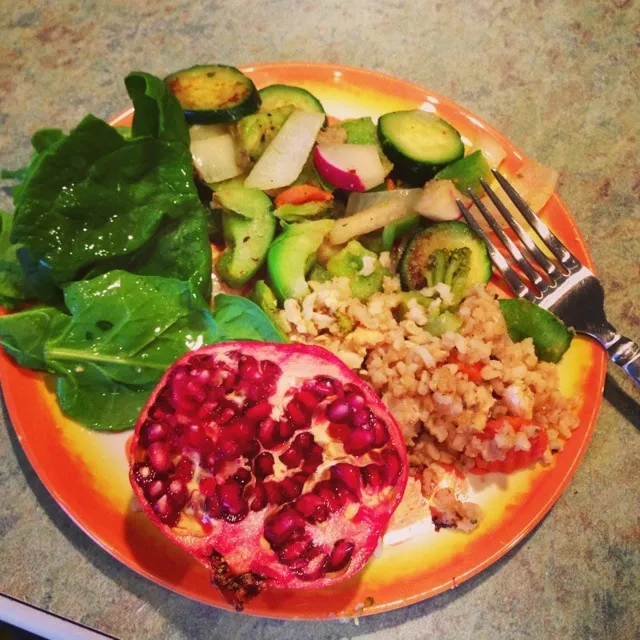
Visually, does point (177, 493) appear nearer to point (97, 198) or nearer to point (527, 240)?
point (97, 198)

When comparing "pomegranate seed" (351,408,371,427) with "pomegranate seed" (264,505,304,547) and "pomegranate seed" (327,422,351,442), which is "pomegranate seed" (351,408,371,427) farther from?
"pomegranate seed" (264,505,304,547)

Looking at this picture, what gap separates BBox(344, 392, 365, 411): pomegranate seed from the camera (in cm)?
133

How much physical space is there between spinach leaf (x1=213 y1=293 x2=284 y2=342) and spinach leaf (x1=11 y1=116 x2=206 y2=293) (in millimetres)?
221

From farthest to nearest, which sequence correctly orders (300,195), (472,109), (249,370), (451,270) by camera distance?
(472,109), (300,195), (451,270), (249,370)

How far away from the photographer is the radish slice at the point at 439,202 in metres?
1.80

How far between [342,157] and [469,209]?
0.42 metres

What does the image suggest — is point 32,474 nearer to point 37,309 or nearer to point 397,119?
point 37,309

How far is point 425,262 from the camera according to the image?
1765 millimetres

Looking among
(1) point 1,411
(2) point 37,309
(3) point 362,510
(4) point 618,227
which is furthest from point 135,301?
(4) point 618,227

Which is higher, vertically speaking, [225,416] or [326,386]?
[326,386]

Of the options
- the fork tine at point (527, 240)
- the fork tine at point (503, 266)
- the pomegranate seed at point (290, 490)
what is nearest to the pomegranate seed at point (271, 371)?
the pomegranate seed at point (290, 490)

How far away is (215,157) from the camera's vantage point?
1.86 meters

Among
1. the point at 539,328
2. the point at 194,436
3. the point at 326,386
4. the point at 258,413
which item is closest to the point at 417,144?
the point at 539,328

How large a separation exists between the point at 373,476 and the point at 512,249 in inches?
35.1
